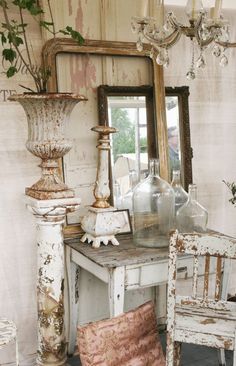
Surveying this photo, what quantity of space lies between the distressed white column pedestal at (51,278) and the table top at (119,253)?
185 mm

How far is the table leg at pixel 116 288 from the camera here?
230 centimetres

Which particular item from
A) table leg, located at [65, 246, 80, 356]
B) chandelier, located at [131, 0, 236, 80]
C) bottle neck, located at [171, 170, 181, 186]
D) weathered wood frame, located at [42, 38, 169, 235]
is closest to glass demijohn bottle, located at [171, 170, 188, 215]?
bottle neck, located at [171, 170, 181, 186]

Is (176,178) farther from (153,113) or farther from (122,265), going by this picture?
(122,265)

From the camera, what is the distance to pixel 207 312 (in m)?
2.37

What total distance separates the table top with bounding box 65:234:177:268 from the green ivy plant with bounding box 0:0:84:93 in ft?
2.82

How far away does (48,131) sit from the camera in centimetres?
226

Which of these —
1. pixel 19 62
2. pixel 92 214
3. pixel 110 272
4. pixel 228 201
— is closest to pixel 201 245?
pixel 110 272

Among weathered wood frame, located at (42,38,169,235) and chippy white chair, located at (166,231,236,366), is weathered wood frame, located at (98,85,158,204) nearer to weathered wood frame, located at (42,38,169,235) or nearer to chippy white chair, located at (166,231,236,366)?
weathered wood frame, located at (42,38,169,235)

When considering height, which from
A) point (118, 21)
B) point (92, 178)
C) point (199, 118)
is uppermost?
point (118, 21)

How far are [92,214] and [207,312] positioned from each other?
0.78 metres

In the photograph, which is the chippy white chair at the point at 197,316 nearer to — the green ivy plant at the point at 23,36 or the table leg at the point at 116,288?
the table leg at the point at 116,288

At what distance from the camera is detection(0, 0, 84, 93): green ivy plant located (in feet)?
7.22

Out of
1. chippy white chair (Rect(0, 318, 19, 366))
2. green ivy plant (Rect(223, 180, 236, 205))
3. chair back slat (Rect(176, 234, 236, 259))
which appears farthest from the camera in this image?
green ivy plant (Rect(223, 180, 236, 205))

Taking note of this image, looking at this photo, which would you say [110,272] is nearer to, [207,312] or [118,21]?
[207,312]
